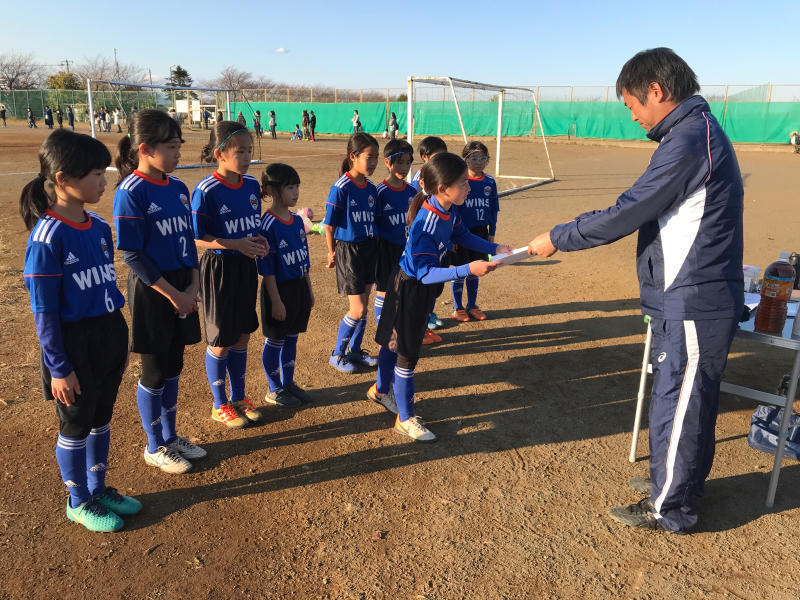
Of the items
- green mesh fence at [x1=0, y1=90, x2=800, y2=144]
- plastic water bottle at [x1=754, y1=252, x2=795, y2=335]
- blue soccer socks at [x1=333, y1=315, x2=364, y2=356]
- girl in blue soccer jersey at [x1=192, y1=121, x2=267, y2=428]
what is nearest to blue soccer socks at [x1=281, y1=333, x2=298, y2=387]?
girl in blue soccer jersey at [x1=192, y1=121, x2=267, y2=428]

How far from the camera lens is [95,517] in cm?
278

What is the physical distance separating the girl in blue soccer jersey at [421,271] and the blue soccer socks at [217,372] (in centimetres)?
104

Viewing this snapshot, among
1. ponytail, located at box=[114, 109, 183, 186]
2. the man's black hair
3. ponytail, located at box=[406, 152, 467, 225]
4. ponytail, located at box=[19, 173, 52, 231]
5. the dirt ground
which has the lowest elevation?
the dirt ground

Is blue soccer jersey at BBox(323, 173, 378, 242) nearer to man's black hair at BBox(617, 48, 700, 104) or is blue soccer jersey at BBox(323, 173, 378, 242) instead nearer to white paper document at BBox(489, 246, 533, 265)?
A: white paper document at BBox(489, 246, 533, 265)

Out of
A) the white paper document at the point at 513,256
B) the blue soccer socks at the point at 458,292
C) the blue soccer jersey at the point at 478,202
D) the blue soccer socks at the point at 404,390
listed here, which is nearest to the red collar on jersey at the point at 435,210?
the white paper document at the point at 513,256

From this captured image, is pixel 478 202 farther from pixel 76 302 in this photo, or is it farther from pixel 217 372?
pixel 76 302

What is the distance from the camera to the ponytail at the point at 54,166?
8.14ft

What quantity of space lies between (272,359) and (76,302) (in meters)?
1.66

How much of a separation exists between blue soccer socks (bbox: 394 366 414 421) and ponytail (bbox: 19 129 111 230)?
2057 millimetres

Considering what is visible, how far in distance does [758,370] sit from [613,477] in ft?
7.66

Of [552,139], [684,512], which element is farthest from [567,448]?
[552,139]

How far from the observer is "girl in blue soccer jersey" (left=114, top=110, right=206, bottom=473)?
294cm

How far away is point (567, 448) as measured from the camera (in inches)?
145

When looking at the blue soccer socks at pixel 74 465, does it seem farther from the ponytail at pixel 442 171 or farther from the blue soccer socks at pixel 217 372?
the ponytail at pixel 442 171
